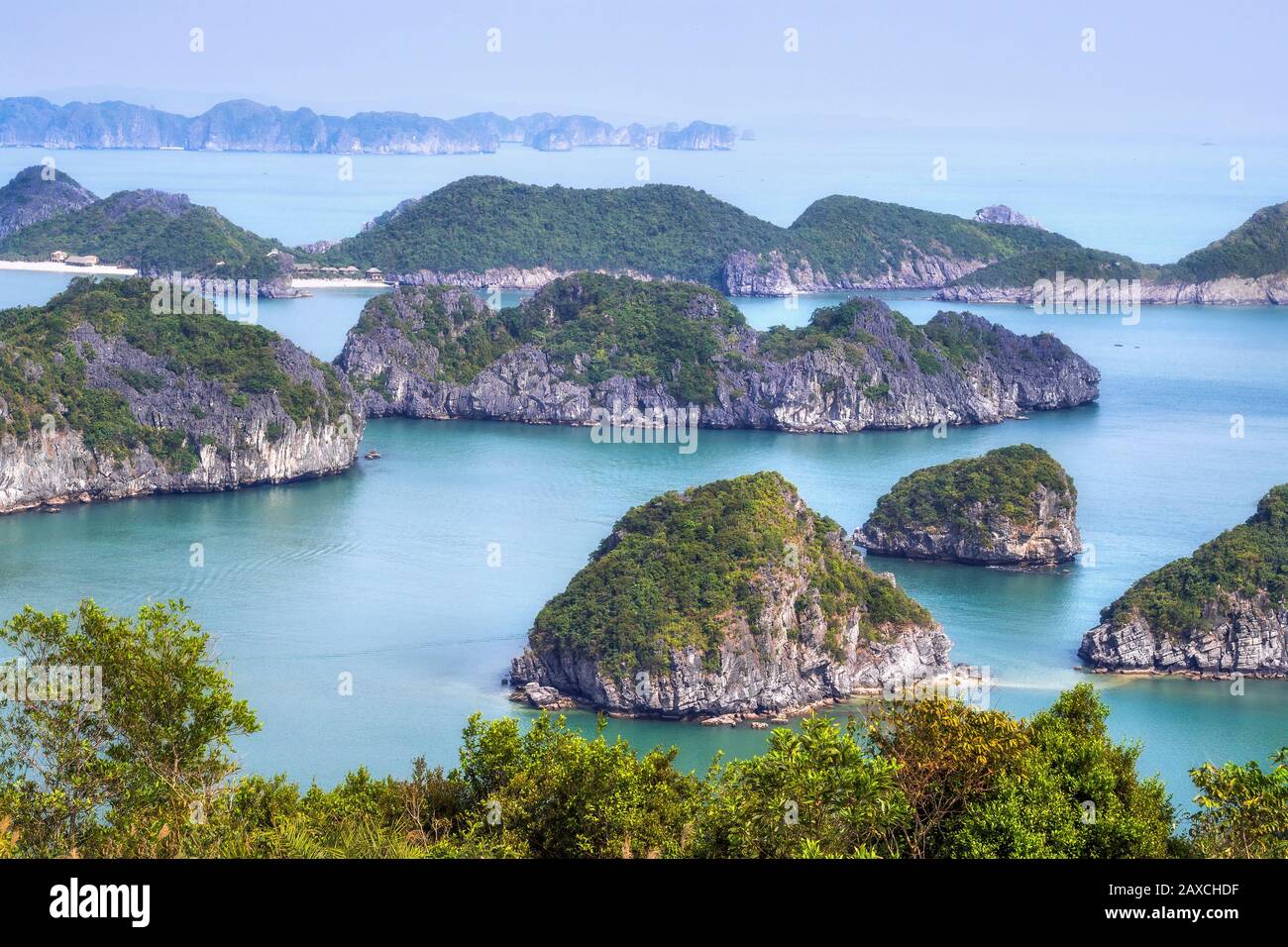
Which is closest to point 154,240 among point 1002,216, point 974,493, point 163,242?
point 163,242

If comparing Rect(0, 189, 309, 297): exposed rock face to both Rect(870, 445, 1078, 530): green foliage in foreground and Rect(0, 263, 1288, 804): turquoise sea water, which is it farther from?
Rect(870, 445, 1078, 530): green foliage in foreground

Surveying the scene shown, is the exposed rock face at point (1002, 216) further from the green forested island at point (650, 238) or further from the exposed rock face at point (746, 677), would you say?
the exposed rock face at point (746, 677)

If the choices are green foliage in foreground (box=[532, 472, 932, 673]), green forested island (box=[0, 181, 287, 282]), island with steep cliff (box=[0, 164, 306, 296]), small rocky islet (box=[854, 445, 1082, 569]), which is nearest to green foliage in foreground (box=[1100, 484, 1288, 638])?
green foliage in foreground (box=[532, 472, 932, 673])

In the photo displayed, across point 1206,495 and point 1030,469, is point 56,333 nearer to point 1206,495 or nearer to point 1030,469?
point 1030,469

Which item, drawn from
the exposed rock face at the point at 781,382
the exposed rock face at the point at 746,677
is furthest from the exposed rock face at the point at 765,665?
the exposed rock face at the point at 781,382
